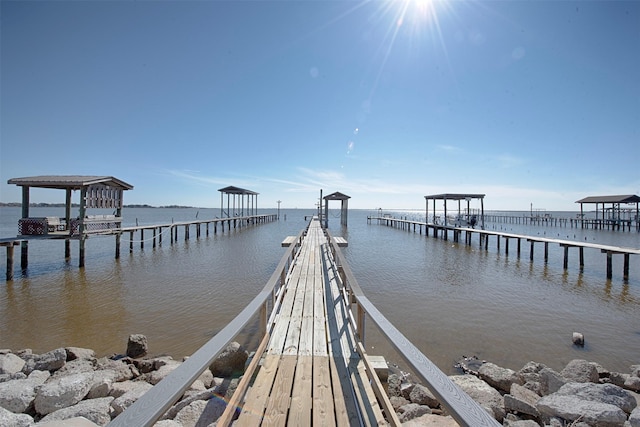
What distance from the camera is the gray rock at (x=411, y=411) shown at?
11.4ft

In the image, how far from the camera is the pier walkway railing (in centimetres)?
127

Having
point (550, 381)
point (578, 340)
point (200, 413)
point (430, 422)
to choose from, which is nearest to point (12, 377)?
point (200, 413)

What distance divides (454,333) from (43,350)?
851cm

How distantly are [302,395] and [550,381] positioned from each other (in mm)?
4235

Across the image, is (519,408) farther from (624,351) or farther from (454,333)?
(624,351)

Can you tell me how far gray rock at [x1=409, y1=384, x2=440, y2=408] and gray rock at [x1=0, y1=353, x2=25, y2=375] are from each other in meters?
5.97

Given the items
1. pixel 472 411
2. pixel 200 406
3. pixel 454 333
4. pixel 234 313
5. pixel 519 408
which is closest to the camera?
pixel 472 411

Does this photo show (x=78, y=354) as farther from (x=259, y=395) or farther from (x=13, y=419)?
(x=259, y=395)

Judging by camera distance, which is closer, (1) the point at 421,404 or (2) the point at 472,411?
(2) the point at 472,411

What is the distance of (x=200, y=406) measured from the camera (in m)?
3.40

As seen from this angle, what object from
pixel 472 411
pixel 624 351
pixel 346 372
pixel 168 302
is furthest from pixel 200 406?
pixel 624 351

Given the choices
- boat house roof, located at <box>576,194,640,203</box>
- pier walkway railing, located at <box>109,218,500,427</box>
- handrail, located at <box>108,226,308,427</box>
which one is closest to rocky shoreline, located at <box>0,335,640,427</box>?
pier walkway railing, located at <box>109,218,500,427</box>

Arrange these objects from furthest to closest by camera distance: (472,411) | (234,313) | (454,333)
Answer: (234,313)
(454,333)
(472,411)

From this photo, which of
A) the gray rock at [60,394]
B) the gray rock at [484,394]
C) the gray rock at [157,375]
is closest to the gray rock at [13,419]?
the gray rock at [60,394]
